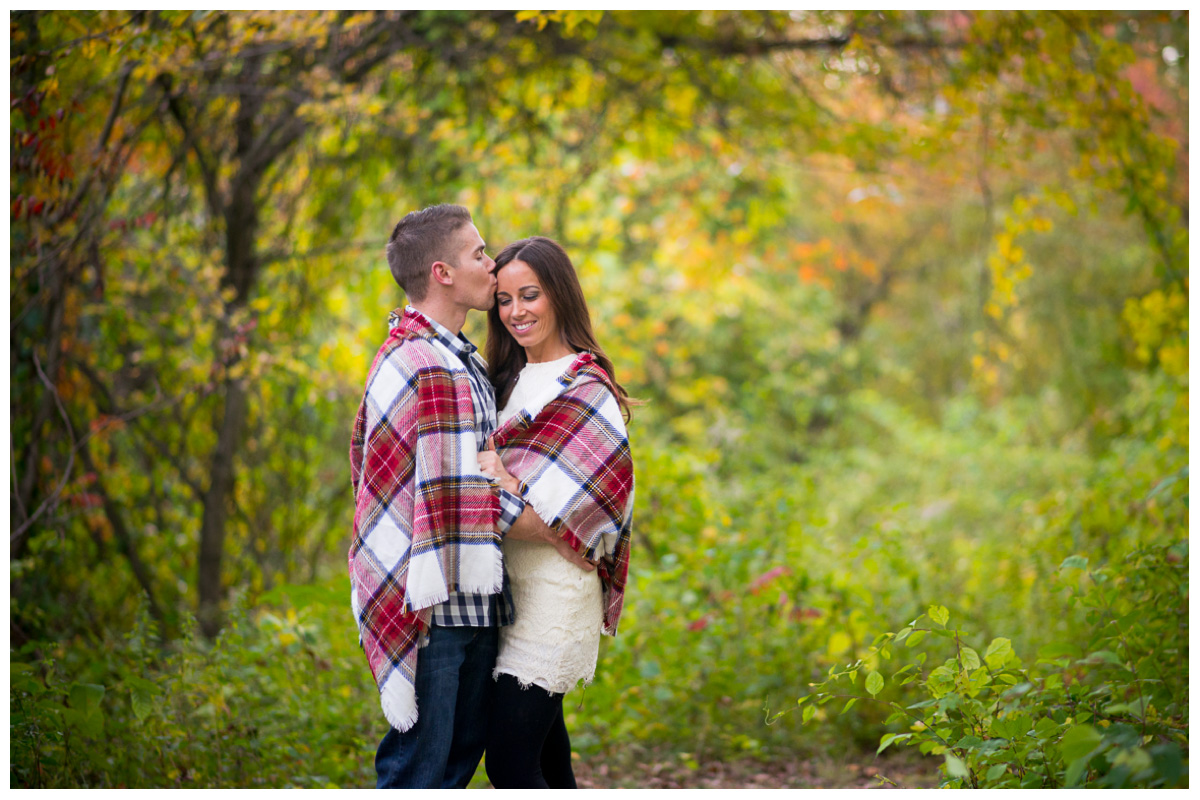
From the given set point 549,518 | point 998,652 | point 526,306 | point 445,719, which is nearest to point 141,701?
point 445,719

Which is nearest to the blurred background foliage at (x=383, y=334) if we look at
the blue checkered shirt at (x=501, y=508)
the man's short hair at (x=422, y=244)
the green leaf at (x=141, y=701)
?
the green leaf at (x=141, y=701)

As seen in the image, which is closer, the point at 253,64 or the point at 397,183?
the point at 253,64

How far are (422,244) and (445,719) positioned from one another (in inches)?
38.1

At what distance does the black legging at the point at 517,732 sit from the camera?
6.14 ft

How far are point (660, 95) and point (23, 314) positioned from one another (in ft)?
9.84

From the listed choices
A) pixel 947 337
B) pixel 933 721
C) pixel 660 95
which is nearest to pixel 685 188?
pixel 660 95

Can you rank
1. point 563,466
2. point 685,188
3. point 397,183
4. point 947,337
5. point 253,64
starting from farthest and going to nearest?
point 947,337 → point 685,188 → point 397,183 → point 253,64 → point 563,466

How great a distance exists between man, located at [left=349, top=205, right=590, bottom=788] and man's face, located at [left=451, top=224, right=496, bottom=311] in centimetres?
12

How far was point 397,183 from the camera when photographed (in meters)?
4.77

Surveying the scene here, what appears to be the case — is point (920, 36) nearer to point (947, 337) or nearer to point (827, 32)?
point (827, 32)

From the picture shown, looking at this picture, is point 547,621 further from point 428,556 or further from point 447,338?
point 447,338

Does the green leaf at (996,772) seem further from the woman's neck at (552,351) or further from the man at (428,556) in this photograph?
the woman's neck at (552,351)

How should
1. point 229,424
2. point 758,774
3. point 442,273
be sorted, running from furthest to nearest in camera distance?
point 229,424 → point 758,774 → point 442,273

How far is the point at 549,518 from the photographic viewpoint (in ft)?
5.98
